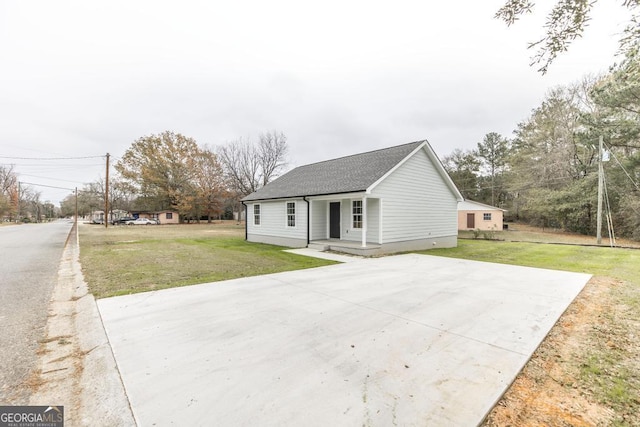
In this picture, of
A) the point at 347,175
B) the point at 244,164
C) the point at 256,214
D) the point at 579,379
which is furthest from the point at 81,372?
the point at 244,164

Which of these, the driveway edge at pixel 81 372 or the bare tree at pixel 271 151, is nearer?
the driveway edge at pixel 81 372

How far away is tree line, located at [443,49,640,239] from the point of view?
1586 centimetres

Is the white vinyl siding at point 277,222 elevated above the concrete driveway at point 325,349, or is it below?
above

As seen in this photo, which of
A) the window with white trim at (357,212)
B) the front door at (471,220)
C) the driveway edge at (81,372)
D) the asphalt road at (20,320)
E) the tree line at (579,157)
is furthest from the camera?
the front door at (471,220)

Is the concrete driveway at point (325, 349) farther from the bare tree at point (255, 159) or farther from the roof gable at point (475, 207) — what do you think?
the bare tree at point (255, 159)

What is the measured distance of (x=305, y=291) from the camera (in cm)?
527

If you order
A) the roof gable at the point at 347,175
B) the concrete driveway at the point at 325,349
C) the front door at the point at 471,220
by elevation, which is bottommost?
the concrete driveway at the point at 325,349

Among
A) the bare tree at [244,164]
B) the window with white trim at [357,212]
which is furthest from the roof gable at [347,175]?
the bare tree at [244,164]

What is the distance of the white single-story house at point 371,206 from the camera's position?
11.0 metres

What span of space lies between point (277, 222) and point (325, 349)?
11.9 meters

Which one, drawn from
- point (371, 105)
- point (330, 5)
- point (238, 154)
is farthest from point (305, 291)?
point (238, 154)

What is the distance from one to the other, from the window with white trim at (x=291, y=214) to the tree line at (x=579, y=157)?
52.0 ft

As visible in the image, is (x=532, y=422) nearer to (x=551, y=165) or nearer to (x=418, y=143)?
(x=418, y=143)

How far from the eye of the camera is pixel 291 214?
13703mm
